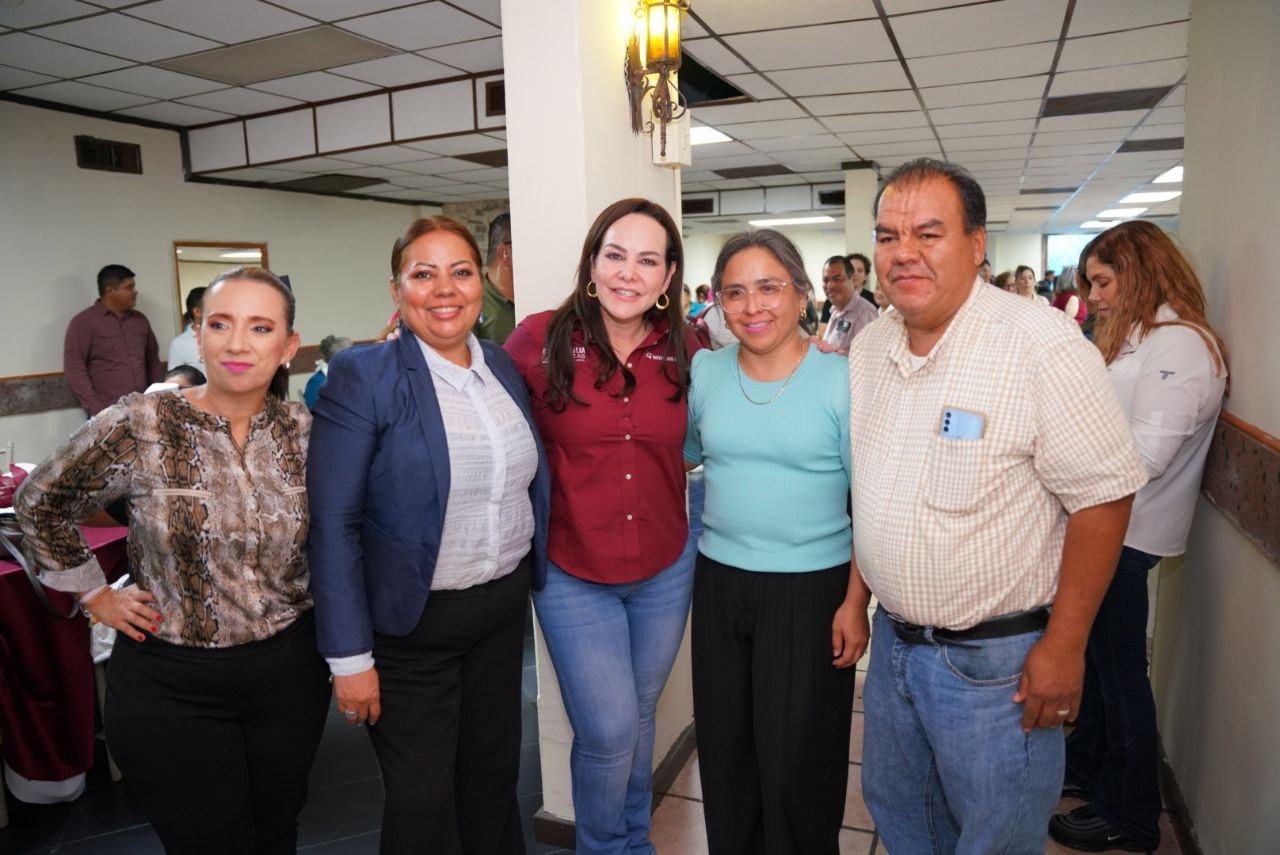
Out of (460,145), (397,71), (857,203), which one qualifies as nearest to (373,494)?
(397,71)

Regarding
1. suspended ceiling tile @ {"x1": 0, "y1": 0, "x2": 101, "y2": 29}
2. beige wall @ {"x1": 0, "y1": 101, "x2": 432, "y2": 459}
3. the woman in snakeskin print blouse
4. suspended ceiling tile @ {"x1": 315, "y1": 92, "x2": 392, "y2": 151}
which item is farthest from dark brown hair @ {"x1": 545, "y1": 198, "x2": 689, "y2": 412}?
beige wall @ {"x1": 0, "y1": 101, "x2": 432, "y2": 459}

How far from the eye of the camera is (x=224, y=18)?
4387mm

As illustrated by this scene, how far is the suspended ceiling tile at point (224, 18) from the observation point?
13.8 feet

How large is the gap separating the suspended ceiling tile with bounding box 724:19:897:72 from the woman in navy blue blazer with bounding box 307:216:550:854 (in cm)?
349

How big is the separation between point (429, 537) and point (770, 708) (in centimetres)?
82

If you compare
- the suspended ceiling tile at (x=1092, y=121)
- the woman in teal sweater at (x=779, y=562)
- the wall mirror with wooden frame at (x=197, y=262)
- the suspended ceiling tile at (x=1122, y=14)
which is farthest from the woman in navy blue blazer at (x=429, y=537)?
the suspended ceiling tile at (x=1092, y=121)

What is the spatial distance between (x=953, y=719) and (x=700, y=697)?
59 cm

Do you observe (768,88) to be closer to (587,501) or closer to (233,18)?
(233,18)

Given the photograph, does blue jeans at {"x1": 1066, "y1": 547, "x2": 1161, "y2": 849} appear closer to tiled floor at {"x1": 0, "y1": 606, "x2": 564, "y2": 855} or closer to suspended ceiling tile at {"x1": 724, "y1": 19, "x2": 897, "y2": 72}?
tiled floor at {"x1": 0, "y1": 606, "x2": 564, "y2": 855}

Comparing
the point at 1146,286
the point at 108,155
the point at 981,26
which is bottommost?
the point at 1146,286

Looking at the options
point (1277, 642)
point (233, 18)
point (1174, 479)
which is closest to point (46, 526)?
point (1277, 642)

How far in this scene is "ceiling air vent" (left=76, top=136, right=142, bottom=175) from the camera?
650 cm

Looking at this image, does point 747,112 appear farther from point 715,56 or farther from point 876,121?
point 715,56

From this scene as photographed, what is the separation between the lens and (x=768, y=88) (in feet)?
18.9
